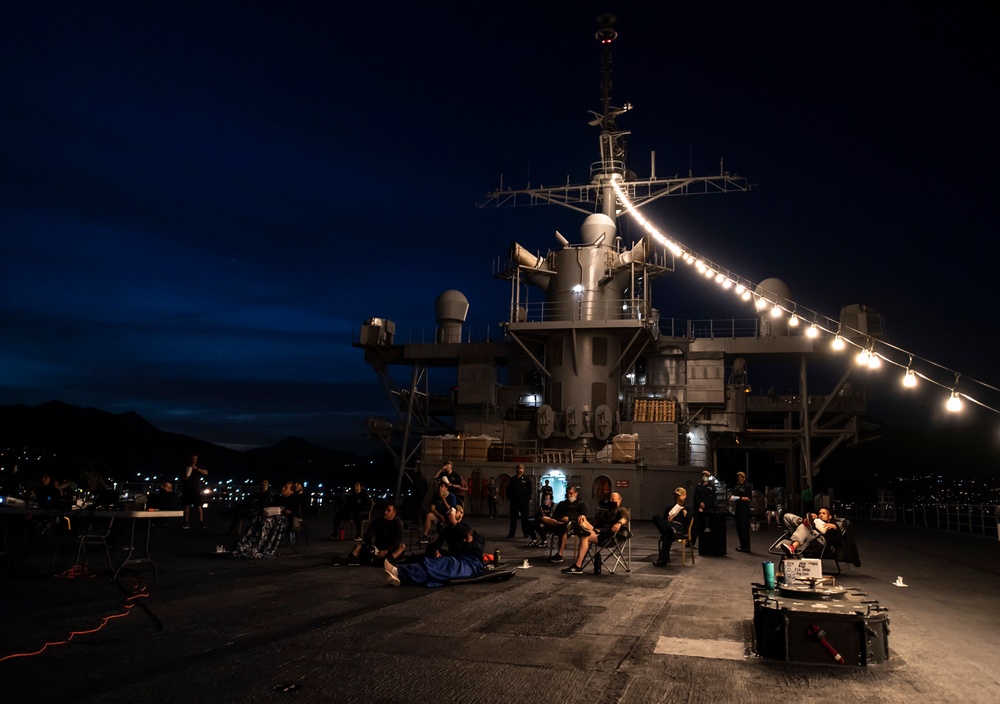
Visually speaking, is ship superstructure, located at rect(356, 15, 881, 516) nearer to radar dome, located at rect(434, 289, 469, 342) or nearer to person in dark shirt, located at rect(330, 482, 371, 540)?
radar dome, located at rect(434, 289, 469, 342)

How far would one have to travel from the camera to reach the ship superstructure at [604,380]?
27688 millimetres

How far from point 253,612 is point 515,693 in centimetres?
368

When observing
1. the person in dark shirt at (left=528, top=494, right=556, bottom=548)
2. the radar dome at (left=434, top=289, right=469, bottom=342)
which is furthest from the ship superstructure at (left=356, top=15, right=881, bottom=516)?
the person in dark shirt at (left=528, top=494, right=556, bottom=548)

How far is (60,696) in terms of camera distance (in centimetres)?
432

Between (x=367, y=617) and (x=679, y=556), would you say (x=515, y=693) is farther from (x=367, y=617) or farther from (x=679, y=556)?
(x=679, y=556)

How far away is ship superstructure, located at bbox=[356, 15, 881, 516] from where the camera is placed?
2769 centimetres

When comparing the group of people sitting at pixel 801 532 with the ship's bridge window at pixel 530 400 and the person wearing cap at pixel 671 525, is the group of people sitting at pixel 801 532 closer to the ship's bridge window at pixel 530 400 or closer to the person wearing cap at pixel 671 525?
the person wearing cap at pixel 671 525

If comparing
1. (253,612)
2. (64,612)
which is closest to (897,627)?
(253,612)

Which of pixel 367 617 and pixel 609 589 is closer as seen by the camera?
pixel 367 617

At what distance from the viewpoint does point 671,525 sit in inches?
489

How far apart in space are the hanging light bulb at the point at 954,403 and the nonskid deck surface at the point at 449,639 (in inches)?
106

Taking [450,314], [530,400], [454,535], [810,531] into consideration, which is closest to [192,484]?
[454,535]

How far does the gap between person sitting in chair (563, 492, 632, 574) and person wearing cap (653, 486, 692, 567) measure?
0.79m

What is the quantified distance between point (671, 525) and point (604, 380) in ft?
A: 56.9
